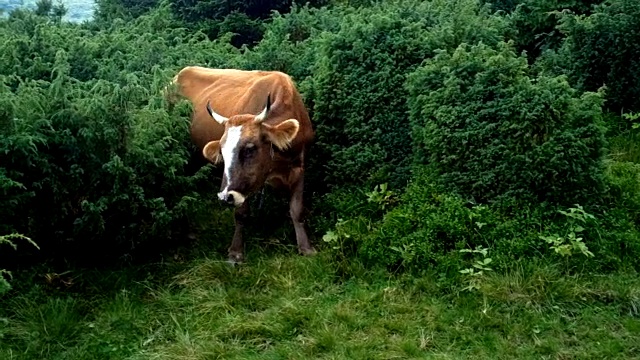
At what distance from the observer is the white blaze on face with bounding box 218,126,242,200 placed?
6191 millimetres

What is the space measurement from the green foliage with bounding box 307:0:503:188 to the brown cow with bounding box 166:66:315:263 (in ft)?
1.10

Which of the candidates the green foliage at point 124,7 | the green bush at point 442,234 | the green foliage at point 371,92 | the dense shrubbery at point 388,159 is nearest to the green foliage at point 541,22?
the green foliage at point 371,92

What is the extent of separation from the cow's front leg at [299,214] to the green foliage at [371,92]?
51 cm

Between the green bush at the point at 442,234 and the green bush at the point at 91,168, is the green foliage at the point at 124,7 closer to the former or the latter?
the green bush at the point at 91,168

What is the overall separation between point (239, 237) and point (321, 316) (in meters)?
1.59

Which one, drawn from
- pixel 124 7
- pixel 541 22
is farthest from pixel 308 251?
pixel 124 7

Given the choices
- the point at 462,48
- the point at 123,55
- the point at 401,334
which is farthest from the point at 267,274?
the point at 123,55

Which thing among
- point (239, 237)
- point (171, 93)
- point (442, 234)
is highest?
point (171, 93)

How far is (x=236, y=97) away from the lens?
7.72 meters

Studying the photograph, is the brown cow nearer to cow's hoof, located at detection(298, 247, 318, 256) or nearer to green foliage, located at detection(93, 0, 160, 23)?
cow's hoof, located at detection(298, 247, 318, 256)

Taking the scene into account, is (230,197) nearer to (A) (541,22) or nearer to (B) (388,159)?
(B) (388,159)

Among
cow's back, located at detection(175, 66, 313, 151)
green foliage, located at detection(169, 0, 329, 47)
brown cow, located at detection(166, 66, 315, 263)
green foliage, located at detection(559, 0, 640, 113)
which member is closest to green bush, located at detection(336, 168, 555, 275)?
brown cow, located at detection(166, 66, 315, 263)

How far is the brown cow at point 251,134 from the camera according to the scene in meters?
6.28

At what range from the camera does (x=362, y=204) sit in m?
6.98
